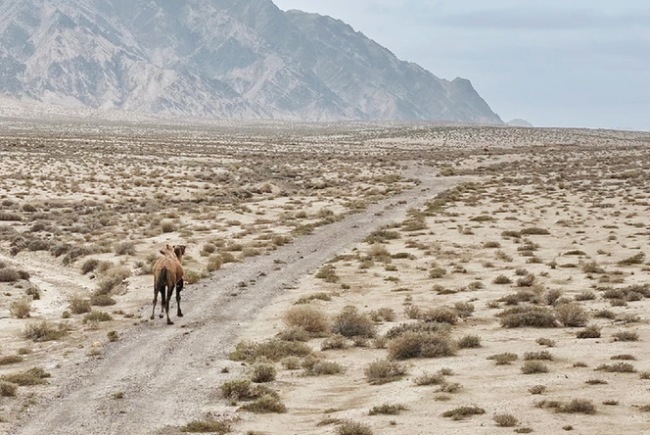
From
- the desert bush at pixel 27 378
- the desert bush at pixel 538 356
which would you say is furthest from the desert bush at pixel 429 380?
the desert bush at pixel 27 378

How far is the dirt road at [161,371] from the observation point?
42.4ft

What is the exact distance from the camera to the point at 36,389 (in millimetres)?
14633

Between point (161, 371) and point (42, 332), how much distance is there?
4228mm

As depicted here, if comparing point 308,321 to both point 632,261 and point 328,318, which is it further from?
point 632,261

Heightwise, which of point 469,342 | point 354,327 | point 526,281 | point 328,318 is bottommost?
point 328,318

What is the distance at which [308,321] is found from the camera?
18.8 metres

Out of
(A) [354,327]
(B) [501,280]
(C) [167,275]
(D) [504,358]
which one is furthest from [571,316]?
(C) [167,275]

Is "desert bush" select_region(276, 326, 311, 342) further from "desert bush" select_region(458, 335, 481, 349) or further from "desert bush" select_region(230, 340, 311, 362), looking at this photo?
"desert bush" select_region(458, 335, 481, 349)

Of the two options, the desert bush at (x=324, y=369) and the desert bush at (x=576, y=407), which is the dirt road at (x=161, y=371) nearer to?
the desert bush at (x=324, y=369)

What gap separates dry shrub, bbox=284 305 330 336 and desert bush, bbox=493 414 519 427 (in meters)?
7.28

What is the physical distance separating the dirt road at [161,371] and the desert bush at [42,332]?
4.80ft

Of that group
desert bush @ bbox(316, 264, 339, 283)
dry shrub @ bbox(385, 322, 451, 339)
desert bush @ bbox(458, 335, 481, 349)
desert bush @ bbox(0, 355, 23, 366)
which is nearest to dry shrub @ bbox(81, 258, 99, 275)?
desert bush @ bbox(316, 264, 339, 283)

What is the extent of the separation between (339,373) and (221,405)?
2.61 metres

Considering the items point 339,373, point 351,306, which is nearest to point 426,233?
point 351,306
